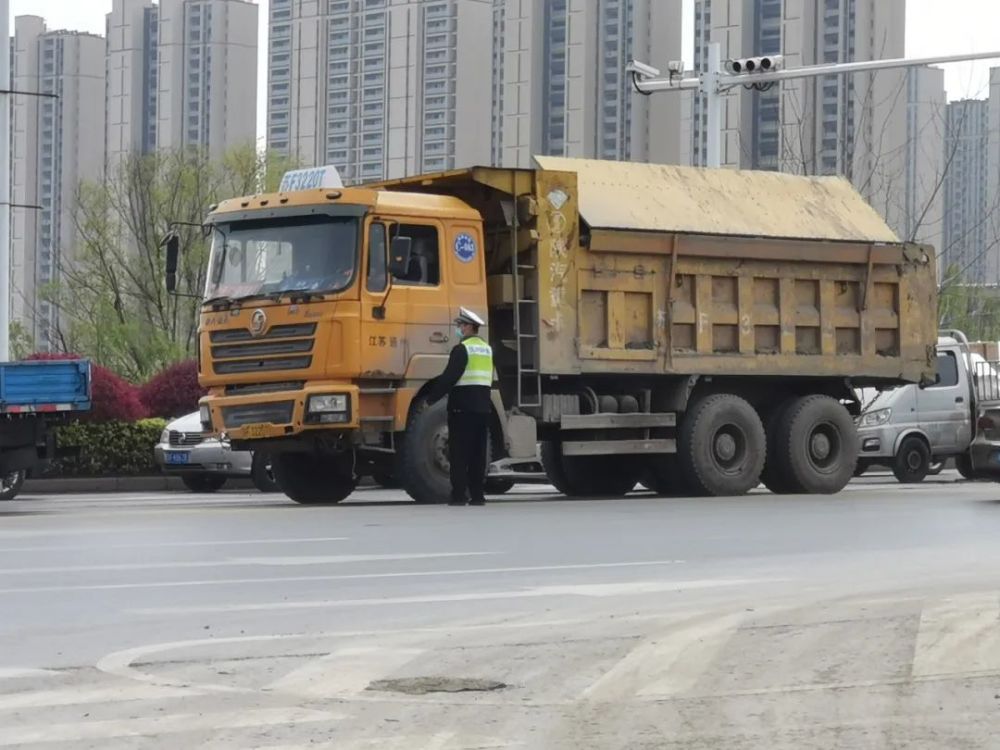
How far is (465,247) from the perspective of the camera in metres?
19.2

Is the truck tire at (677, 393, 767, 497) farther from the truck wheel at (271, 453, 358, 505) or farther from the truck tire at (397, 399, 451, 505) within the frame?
the truck wheel at (271, 453, 358, 505)

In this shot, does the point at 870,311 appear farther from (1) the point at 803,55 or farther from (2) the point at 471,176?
(1) the point at 803,55

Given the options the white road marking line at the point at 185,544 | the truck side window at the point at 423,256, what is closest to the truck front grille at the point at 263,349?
the truck side window at the point at 423,256

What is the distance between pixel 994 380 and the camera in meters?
30.1

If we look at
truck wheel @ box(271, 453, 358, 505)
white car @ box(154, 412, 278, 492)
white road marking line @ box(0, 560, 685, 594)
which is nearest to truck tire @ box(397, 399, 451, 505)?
truck wheel @ box(271, 453, 358, 505)

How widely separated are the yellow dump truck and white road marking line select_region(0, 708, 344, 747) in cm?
1154

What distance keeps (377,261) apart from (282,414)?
158cm

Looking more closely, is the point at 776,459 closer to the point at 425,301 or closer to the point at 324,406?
the point at 425,301

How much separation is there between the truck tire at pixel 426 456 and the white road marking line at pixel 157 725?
1167 centimetres

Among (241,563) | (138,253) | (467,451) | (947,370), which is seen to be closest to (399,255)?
(467,451)

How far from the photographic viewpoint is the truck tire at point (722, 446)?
20.7m

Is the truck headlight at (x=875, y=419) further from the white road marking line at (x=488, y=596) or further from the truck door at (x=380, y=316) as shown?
the white road marking line at (x=488, y=596)

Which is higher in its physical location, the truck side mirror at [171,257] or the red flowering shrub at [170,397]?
the truck side mirror at [171,257]

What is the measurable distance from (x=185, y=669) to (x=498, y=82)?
69.4 meters
